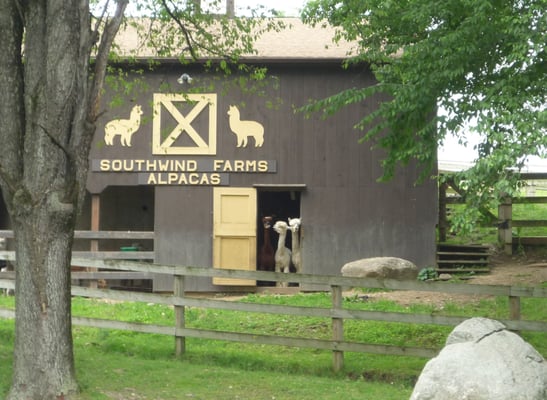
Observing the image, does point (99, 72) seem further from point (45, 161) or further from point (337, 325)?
point (337, 325)

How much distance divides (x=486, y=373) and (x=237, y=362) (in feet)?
13.8

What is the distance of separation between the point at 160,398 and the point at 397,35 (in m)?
8.36

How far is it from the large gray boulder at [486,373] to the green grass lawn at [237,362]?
7.09 ft

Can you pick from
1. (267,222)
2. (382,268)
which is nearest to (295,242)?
(267,222)

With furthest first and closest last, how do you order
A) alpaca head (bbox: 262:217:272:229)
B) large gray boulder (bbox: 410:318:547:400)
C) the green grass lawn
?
1. alpaca head (bbox: 262:217:272:229)
2. the green grass lawn
3. large gray boulder (bbox: 410:318:547:400)

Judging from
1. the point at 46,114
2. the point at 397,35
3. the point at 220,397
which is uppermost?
the point at 397,35

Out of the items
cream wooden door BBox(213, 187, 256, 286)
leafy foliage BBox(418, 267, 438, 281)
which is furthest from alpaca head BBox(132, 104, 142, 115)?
leafy foliage BBox(418, 267, 438, 281)

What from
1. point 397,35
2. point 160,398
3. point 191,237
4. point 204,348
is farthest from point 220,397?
point 191,237

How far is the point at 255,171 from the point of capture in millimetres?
16672

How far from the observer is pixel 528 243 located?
18.6m

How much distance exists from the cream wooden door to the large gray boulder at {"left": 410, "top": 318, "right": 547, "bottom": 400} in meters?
11.2

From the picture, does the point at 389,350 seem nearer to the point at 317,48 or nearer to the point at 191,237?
the point at 191,237

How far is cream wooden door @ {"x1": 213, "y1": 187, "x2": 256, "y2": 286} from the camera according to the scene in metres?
16.6

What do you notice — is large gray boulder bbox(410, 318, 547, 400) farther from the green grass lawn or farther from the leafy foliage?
the leafy foliage
